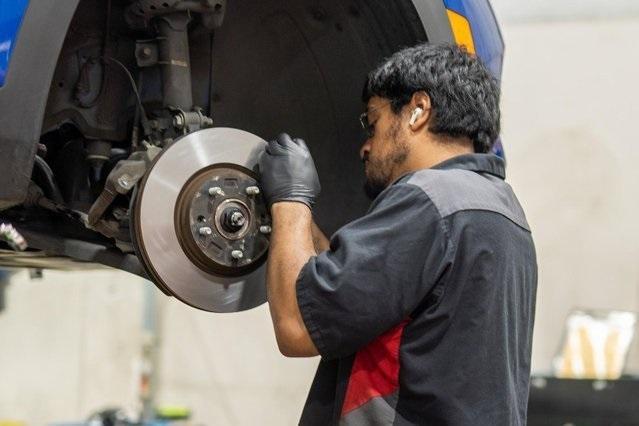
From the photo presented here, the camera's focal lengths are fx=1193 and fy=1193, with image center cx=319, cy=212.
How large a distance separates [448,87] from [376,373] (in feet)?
1.65

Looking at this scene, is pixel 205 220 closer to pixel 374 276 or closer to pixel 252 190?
pixel 252 190

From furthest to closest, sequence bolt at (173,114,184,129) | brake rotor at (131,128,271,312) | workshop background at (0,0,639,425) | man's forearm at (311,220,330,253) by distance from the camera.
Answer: workshop background at (0,0,639,425) < man's forearm at (311,220,330,253) < bolt at (173,114,184,129) < brake rotor at (131,128,271,312)

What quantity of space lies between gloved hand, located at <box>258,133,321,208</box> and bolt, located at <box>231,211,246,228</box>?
5 centimetres

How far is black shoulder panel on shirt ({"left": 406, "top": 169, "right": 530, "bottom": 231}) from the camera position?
1.91m

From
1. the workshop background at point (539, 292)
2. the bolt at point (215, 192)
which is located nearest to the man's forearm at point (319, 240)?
the bolt at point (215, 192)

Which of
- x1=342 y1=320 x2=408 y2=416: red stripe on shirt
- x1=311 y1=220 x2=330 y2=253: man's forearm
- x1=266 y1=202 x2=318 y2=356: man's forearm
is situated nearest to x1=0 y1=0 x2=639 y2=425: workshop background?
x1=311 y1=220 x2=330 y2=253: man's forearm

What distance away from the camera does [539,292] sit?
721 centimetres

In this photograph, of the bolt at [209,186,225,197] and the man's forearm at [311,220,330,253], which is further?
the man's forearm at [311,220,330,253]

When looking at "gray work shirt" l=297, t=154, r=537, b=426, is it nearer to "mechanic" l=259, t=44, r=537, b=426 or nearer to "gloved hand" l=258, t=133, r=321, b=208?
"mechanic" l=259, t=44, r=537, b=426

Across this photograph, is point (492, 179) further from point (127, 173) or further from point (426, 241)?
point (127, 173)

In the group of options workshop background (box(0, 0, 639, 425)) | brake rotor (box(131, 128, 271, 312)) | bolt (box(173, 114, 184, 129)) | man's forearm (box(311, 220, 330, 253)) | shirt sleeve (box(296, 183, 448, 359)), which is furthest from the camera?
workshop background (box(0, 0, 639, 425))

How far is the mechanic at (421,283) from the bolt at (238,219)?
0.06m

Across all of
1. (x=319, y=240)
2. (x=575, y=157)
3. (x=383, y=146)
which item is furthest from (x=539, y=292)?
(x=383, y=146)

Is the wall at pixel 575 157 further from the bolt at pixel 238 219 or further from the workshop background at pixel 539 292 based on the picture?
the bolt at pixel 238 219
